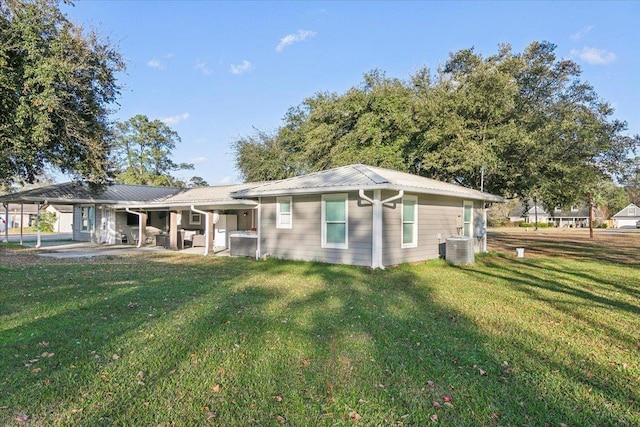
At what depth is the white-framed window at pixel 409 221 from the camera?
11.3 m

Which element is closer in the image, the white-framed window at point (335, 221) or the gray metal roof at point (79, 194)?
the white-framed window at point (335, 221)

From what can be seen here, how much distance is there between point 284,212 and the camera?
40.7 feet

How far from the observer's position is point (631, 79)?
15609mm

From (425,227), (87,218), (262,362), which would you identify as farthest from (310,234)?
(87,218)

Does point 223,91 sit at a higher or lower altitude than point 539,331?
higher

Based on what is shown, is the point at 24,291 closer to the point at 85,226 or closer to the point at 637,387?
the point at 637,387

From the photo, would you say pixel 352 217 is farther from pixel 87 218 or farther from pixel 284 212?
Answer: pixel 87 218

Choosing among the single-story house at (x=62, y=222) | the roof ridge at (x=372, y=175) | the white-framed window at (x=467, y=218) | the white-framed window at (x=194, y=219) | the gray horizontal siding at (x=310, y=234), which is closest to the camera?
the roof ridge at (x=372, y=175)

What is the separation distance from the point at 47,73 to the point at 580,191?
1961 centimetres

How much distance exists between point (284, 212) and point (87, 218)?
1535 centimetres

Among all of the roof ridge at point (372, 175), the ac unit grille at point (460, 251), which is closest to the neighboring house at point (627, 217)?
the ac unit grille at point (460, 251)

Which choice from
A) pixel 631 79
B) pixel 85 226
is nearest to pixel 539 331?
pixel 631 79

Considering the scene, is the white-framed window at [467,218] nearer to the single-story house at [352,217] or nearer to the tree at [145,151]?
the single-story house at [352,217]

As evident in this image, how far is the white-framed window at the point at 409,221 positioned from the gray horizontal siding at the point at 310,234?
4.75 ft
